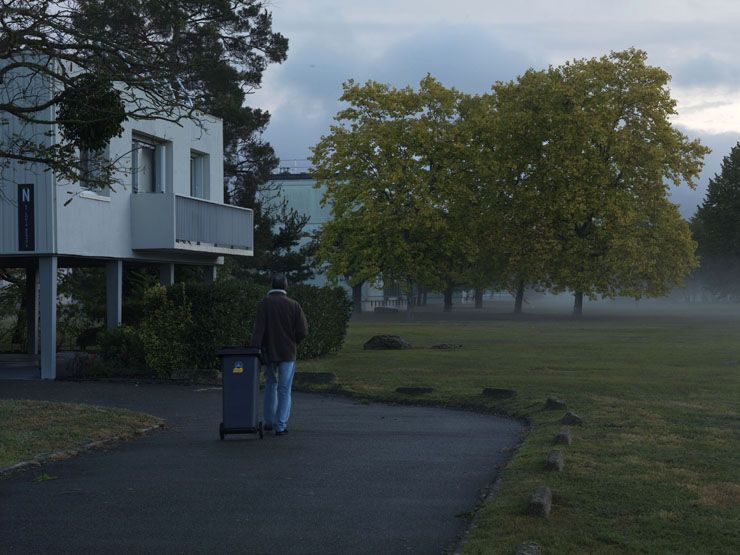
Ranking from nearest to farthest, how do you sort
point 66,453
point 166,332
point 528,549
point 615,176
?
point 528,549, point 66,453, point 166,332, point 615,176

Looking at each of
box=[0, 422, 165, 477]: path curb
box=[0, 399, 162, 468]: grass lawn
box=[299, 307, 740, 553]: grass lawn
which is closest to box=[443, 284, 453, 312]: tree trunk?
box=[299, 307, 740, 553]: grass lawn

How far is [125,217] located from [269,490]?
1757 cm

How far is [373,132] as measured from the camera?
63594 millimetres

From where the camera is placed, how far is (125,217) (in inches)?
1006

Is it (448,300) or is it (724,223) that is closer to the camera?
(448,300)

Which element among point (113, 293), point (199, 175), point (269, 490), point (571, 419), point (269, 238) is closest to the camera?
point (269, 490)

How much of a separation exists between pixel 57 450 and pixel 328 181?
181 feet

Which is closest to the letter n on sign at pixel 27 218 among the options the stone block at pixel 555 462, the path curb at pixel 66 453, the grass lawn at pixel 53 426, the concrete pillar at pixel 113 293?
the concrete pillar at pixel 113 293

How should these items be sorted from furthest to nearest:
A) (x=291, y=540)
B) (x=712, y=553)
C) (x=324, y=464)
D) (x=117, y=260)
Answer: (x=117, y=260) < (x=324, y=464) < (x=291, y=540) < (x=712, y=553)

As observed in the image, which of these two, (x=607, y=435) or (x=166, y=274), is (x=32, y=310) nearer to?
(x=166, y=274)

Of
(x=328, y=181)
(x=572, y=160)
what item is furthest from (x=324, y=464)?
(x=328, y=181)

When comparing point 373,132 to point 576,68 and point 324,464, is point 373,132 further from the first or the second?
point 324,464

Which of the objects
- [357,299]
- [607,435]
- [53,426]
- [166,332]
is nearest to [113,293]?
[166,332]

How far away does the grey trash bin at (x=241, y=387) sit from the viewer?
12406mm
